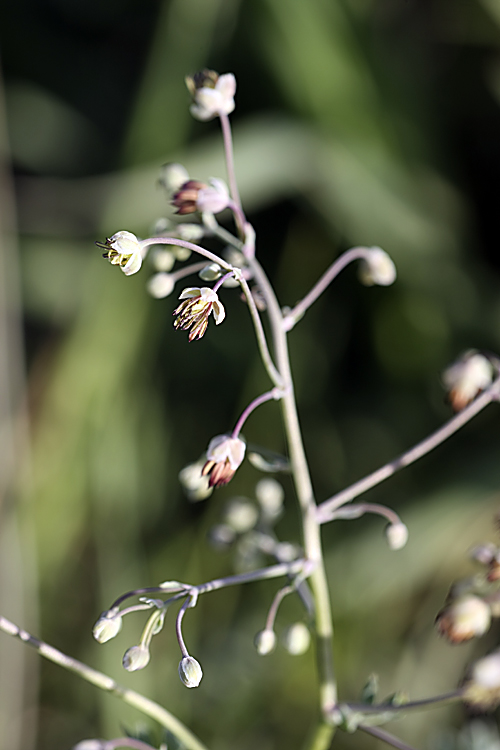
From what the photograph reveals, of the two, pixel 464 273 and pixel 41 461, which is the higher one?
pixel 464 273

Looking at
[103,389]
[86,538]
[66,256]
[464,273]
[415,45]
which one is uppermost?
[415,45]

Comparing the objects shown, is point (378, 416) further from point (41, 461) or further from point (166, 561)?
point (41, 461)

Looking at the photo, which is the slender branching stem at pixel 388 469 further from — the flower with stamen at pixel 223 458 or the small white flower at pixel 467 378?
the flower with stamen at pixel 223 458

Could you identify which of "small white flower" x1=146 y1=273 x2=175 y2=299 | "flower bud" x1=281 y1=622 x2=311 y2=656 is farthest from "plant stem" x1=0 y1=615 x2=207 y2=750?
"small white flower" x1=146 y1=273 x2=175 y2=299

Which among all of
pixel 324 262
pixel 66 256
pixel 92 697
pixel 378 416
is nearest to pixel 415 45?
pixel 324 262

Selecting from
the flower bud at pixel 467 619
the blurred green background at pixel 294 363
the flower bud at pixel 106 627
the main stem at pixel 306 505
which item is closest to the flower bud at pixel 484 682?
the flower bud at pixel 467 619

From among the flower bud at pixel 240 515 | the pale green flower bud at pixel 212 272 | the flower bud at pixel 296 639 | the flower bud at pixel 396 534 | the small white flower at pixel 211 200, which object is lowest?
the flower bud at pixel 296 639
